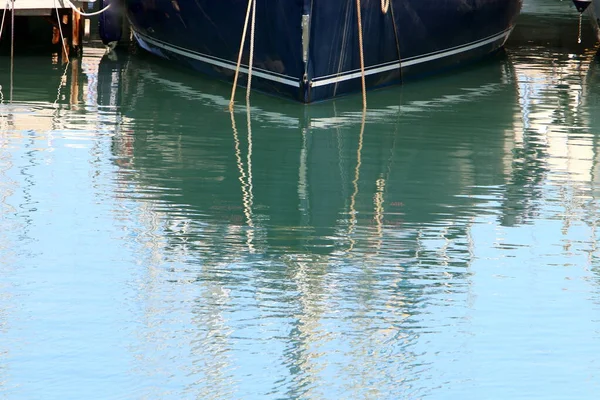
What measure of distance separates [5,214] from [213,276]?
78.6 inches

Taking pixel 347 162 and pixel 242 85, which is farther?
pixel 242 85

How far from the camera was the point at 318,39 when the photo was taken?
12227 millimetres

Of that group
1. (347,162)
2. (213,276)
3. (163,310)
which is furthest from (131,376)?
(347,162)

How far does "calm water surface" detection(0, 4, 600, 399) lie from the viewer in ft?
18.9

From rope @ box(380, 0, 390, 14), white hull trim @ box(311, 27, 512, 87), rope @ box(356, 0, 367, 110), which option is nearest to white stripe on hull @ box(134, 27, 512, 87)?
white hull trim @ box(311, 27, 512, 87)

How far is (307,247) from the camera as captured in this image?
784cm

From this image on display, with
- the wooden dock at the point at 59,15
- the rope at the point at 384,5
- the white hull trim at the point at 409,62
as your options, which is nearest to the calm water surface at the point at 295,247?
the white hull trim at the point at 409,62

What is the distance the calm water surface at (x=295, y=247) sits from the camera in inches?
227

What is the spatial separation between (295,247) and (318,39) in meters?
Answer: 4.84

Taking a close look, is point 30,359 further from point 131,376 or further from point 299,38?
point 299,38

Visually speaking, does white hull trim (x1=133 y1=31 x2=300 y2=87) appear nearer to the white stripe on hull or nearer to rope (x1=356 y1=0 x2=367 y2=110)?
the white stripe on hull

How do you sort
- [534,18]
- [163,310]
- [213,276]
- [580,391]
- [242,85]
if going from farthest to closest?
[534,18] → [242,85] → [213,276] → [163,310] → [580,391]

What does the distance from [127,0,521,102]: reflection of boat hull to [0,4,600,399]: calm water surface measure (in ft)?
1.26

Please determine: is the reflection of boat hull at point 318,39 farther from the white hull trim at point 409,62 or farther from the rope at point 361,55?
the rope at point 361,55
